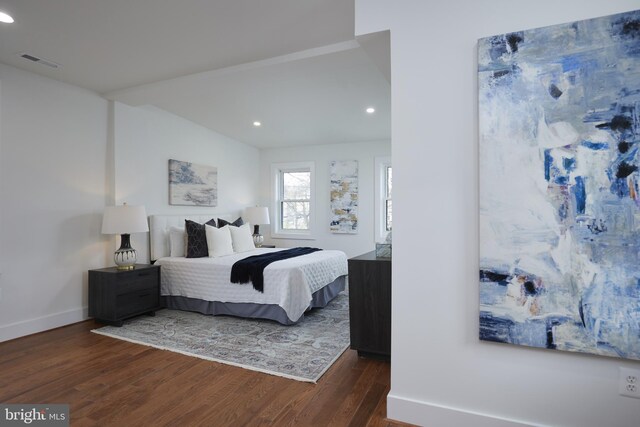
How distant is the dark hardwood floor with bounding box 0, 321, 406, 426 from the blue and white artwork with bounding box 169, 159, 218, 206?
2.35 meters

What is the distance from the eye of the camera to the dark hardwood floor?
192 centimetres

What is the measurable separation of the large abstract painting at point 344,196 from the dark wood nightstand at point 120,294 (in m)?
3.16

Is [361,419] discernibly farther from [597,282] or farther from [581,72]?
[581,72]

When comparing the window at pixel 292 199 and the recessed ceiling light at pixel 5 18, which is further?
the window at pixel 292 199

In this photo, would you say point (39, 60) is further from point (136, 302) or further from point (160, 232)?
point (136, 302)

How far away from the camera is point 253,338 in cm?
312

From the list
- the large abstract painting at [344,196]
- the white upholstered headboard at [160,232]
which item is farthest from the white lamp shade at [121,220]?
the large abstract painting at [344,196]

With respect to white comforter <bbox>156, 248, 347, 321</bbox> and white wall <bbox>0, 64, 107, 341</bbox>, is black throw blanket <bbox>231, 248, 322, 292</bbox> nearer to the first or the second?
white comforter <bbox>156, 248, 347, 321</bbox>

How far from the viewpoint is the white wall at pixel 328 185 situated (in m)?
5.89

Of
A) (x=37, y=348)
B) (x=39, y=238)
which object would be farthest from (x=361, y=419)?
(x=39, y=238)

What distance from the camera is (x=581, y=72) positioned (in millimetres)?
1554

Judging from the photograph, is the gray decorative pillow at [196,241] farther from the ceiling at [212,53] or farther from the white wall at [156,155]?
the ceiling at [212,53]

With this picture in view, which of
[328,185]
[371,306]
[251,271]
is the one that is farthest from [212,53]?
[328,185]

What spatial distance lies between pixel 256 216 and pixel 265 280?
8.34 feet
